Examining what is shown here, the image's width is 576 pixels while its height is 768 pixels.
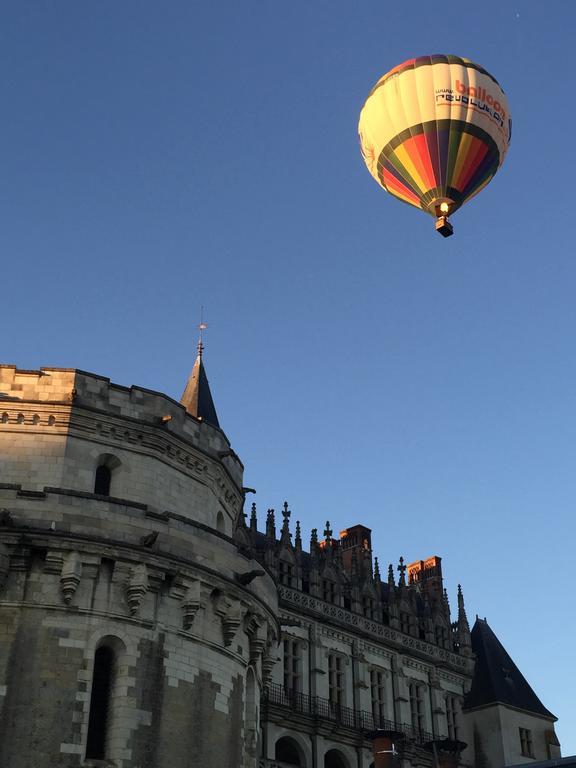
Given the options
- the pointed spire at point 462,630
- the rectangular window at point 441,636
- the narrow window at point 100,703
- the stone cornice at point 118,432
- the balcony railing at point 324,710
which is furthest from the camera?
the pointed spire at point 462,630

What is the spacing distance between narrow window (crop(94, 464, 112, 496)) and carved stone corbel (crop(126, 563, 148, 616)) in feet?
11.2

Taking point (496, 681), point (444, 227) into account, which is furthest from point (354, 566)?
point (444, 227)

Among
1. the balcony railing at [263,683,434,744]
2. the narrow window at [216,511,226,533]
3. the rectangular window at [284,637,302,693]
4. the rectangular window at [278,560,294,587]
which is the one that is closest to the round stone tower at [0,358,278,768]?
the narrow window at [216,511,226,533]

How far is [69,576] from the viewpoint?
19719 millimetres

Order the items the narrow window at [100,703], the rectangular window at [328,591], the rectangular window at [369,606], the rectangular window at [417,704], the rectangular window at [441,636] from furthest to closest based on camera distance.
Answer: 1. the rectangular window at [441,636]
2. the rectangular window at [369,606]
3. the rectangular window at [417,704]
4. the rectangular window at [328,591]
5. the narrow window at [100,703]

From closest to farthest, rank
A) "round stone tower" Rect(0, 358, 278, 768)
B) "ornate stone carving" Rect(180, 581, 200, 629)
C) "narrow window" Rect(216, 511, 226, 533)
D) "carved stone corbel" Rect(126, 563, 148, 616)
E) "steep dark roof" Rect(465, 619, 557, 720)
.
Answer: "round stone tower" Rect(0, 358, 278, 768) → "carved stone corbel" Rect(126, 563, 148, 616) → "ornate stone carving" Rect(180, 581, 200, 629) → "narrow window" Rect(216, 511, 226, 533) → "steep dark roof" Rect(465, 619, 557, 720)

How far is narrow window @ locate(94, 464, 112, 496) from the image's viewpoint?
23.5m

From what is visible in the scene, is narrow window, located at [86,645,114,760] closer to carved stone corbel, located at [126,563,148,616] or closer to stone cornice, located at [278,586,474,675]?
carved stone corbel, located at [126,563,148,616]

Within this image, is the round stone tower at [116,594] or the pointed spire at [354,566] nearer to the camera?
the round stone tower at [116,594]

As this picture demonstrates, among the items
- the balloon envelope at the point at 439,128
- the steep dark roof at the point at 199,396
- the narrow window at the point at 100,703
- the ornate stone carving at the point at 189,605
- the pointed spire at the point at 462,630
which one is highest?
the balloon envelope at the point at 439,128

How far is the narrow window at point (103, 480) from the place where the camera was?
23.5 meters

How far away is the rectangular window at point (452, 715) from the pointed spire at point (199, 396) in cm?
1833

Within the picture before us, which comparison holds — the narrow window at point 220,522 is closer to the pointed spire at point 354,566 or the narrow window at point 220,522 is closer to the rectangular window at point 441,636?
the pointed spire at point 354,566

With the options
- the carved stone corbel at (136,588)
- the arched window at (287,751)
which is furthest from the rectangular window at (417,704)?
the carved stone corbel at (136,588)
